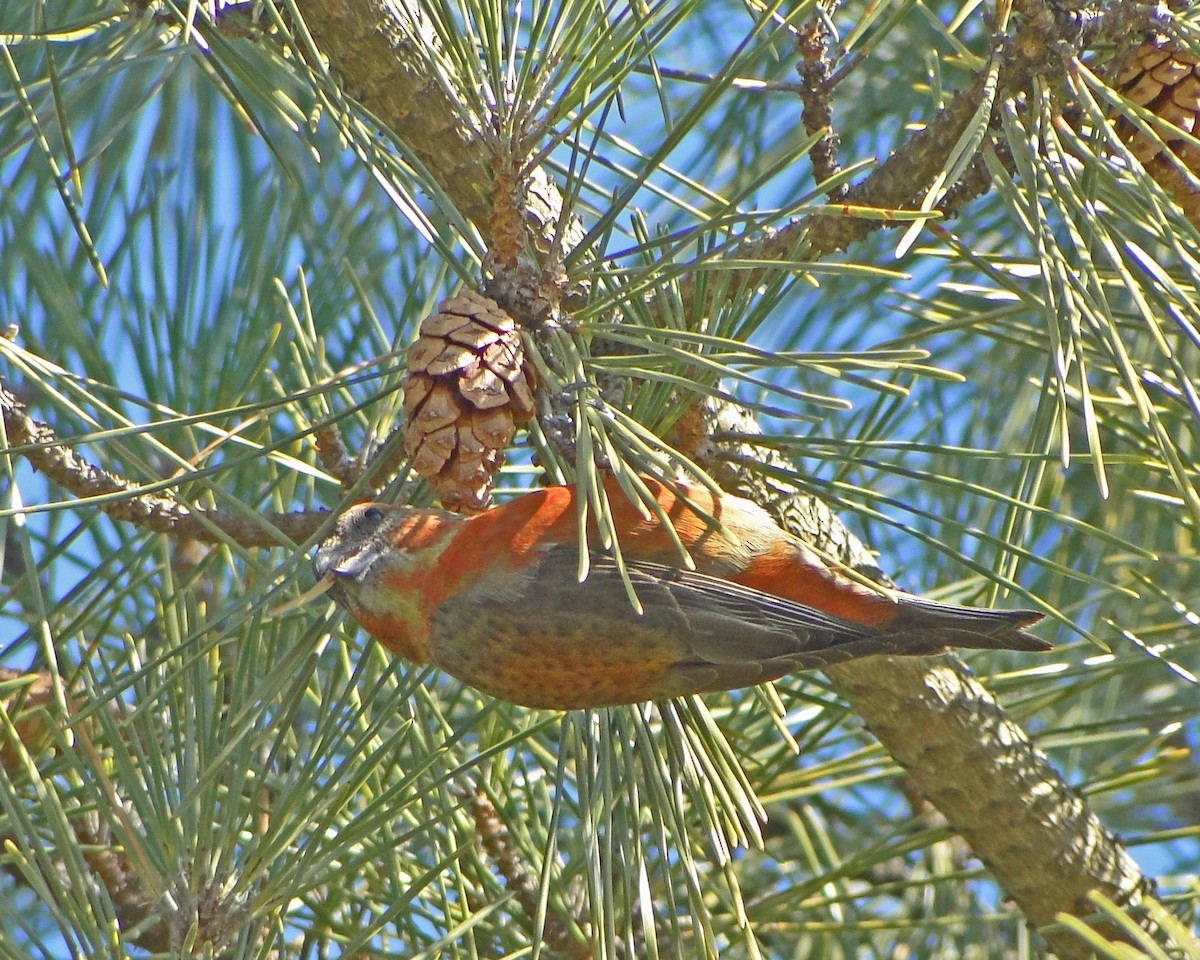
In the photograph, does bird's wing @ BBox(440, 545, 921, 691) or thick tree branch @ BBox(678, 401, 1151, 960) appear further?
thick tree branch @ BBox(678, 401, 1151, 960)

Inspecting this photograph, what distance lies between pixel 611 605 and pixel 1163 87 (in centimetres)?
88

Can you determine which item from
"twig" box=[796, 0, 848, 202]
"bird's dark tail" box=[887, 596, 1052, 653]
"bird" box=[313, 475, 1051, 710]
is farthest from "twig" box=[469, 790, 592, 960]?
"twig" box=[796, 0, 848, 202]

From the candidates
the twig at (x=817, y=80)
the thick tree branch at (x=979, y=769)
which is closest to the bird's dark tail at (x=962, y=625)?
the thick tree branch at (x=979, y=769)

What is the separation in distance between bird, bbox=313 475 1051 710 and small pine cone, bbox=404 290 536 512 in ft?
0.58

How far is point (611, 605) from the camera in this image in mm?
1658

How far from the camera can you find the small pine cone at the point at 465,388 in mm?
1468

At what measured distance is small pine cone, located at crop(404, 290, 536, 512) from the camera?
1468mm

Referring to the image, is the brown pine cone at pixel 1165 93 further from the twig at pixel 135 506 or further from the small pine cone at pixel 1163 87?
the twig at pixel 135 506

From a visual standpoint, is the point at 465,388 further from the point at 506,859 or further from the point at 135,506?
the point at 506,859

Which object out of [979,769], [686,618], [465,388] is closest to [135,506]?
[465,388]

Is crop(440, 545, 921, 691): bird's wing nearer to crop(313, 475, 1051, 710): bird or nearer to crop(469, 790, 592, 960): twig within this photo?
crop(313, 475, 1051, 710): bird

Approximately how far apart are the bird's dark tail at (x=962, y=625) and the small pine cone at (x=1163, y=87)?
0.57 meters

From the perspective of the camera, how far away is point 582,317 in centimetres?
150

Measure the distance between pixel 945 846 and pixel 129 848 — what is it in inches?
73.9
